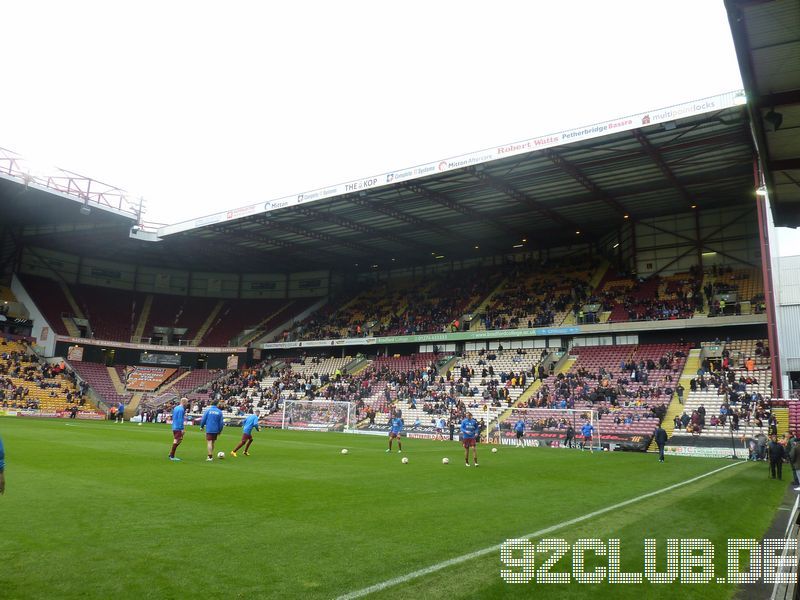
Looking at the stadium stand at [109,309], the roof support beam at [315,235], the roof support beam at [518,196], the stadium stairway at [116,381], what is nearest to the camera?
the roof support beam at [518,196]

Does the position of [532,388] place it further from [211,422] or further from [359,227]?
[211,422]

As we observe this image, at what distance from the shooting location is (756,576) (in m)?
6.41

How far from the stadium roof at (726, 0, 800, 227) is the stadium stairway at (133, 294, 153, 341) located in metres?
59.1

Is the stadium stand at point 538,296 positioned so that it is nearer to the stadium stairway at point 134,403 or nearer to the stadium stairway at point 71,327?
the stadium stairway at point 134,403

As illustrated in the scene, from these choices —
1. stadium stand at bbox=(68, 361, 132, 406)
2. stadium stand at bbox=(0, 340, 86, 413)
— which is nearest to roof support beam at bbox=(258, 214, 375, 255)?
stadium stand at bbox=(0, 340, 86, 413)

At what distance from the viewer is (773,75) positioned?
1013cm

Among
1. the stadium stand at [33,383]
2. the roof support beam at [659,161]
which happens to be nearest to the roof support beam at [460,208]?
the roof support beam at [659,161]

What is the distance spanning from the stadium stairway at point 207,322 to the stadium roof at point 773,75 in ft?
189

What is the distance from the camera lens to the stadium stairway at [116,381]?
53631 mm

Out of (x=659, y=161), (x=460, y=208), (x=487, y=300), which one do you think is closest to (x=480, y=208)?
(x=460, y=208)

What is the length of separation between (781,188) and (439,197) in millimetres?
27493

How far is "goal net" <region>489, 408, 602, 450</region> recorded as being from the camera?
30125mm

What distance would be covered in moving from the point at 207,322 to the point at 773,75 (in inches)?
2375

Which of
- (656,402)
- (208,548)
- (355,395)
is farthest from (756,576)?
(355,395)
